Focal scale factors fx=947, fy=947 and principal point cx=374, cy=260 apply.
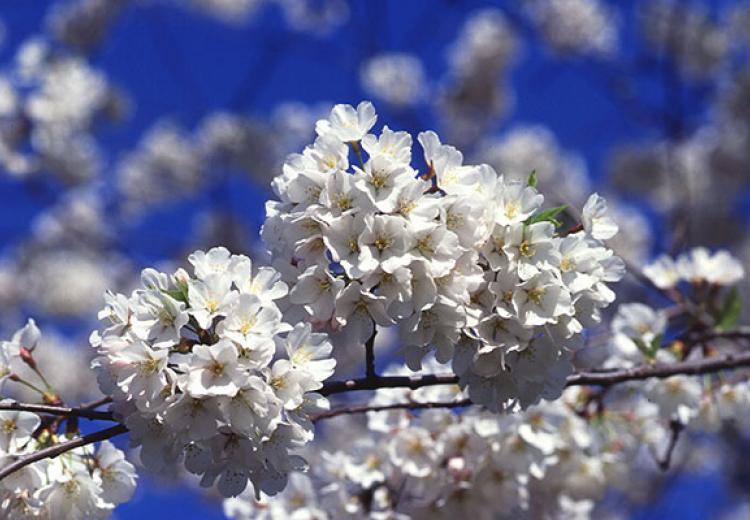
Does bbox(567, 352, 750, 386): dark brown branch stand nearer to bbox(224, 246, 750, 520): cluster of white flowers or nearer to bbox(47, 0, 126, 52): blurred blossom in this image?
bbox(224, 246, 750, 520): cluster of white flowers

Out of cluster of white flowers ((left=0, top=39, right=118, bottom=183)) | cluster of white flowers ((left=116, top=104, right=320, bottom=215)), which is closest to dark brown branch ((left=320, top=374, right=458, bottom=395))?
cluster of white flowers ((left=0, top=39, right=118, bottom=183))

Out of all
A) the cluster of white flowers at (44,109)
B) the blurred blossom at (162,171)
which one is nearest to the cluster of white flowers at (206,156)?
the blurred blossom at (162,171)

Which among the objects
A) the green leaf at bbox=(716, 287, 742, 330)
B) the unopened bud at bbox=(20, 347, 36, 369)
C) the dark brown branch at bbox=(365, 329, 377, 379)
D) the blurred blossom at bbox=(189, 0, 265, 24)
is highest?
the blurred blossom at bbox=(189, 0, 265, 24)

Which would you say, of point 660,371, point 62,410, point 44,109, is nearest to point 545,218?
point 660,371

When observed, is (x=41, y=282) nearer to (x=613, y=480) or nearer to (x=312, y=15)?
(x=312, y=15)

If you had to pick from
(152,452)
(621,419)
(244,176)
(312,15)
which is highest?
(312,15)

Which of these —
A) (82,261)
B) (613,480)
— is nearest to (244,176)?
(82,261)

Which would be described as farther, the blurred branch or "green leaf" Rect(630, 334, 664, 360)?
"green leaf" Rect(630, 334, 664, 360)

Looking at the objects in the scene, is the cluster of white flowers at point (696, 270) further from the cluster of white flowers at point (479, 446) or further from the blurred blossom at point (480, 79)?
the blurred blossom at point (480, 79)

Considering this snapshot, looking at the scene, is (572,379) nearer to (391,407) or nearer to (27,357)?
(391,407)
